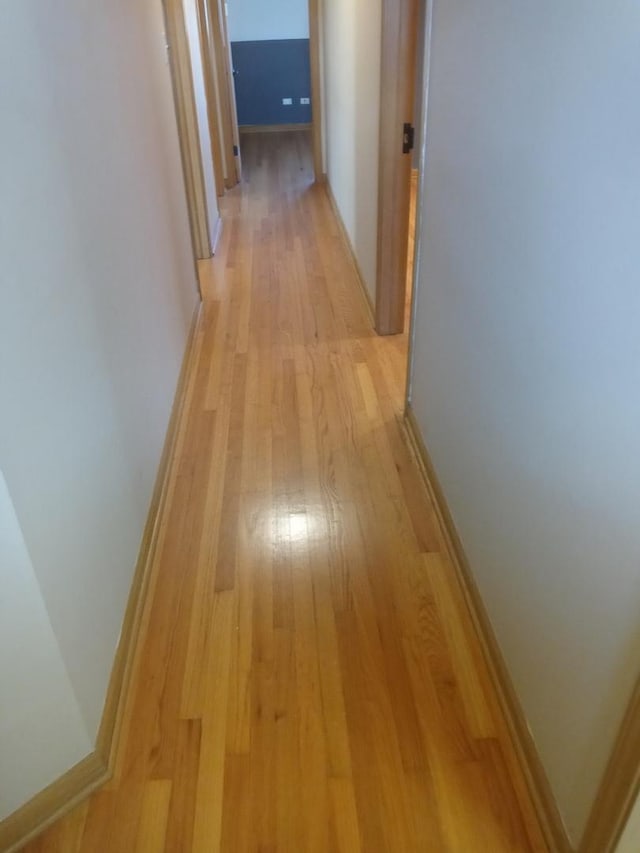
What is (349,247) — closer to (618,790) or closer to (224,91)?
(224,91)

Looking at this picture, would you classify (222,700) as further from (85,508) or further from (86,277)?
(86,277)

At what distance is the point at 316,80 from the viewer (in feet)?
17.8

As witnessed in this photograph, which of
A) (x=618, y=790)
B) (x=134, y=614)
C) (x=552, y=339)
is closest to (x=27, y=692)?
(x=134, y=614)

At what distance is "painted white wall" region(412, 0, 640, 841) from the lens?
95 cm

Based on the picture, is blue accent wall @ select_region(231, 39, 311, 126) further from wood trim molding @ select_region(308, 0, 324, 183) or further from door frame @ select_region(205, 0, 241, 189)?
wood trim molding @ select_region(308, 0, 324, 183)

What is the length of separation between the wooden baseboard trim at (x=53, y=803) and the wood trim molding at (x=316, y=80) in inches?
210

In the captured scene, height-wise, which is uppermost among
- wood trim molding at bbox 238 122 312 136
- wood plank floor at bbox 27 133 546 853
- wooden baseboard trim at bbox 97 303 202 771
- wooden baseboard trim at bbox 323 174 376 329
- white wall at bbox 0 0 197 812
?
white wall at bbox 0 0 197 812

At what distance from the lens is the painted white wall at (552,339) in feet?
3.13

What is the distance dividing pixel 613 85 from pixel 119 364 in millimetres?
1376

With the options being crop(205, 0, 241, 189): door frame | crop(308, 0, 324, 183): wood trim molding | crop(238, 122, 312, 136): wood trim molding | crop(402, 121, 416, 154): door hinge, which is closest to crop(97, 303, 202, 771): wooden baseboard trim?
crop(402, 121, 416, 154): door hinge

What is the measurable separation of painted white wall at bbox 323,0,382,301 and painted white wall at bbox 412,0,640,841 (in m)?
1.29

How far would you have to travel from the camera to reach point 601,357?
1009 mm

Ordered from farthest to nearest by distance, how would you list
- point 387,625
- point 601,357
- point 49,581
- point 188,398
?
1. point 188,398
2. point 387,625
3. point 49,581
4. point 601,357

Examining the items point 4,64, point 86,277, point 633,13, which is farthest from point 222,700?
point 633,13
